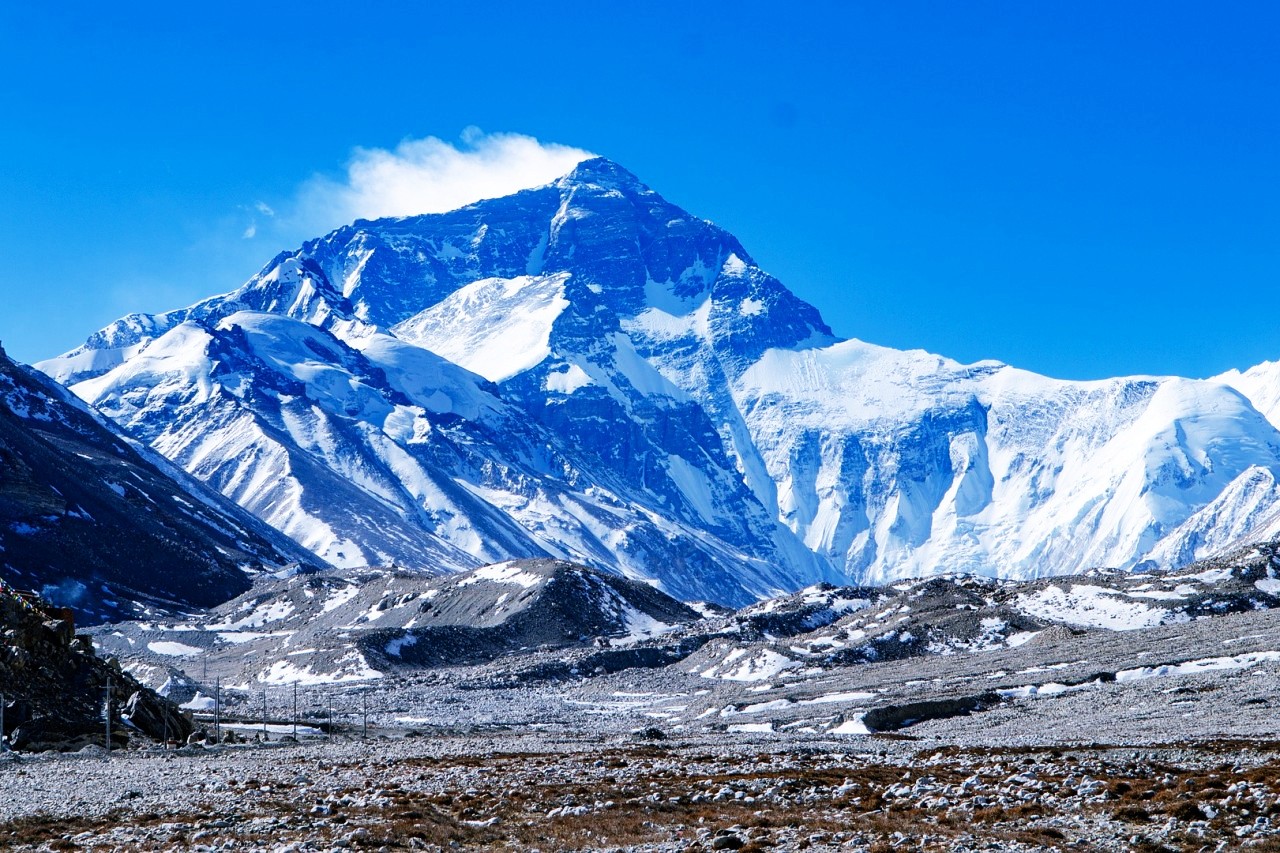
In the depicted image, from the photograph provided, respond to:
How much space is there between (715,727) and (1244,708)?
38.5 m

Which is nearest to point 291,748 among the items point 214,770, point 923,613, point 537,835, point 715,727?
point 214,770

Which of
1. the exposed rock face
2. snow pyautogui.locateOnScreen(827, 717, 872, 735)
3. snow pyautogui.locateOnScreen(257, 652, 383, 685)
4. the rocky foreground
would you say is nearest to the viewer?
the rocky foreground

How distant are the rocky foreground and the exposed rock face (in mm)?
→ 10516

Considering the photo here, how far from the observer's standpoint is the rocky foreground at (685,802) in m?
30.2

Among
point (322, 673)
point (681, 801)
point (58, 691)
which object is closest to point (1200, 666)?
point (681, 801)

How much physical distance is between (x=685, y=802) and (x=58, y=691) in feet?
148

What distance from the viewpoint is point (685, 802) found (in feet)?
127

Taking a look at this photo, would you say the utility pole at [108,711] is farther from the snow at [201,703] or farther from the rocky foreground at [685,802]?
the snow at [201,703]

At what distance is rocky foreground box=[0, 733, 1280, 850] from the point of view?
99.2 ft

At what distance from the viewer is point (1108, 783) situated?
36344 millimetres

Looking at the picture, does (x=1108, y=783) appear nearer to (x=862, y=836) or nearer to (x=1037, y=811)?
(x=1037, y=811)

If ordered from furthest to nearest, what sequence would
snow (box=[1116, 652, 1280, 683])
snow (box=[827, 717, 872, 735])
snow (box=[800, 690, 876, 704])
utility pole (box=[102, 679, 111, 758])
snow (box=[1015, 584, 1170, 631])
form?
snow (box=[1015, 584, 1170, 631]) < snow (box=[800, 690, 876, 704]) < snow (box=[1116, 652, 1280, 683]) < snow (box=[827, 717, 872, 735]) < utility pole (box=[102, 679, 111, 758])

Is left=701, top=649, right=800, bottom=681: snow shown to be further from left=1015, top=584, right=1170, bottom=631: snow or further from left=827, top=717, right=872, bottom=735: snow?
left=827, top=717, right=872, bottom=735: snow

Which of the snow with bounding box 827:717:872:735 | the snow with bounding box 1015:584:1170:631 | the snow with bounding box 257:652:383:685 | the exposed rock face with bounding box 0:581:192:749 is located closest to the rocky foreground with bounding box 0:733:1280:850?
the exposed rock face with bounding box 0:581:192:749
